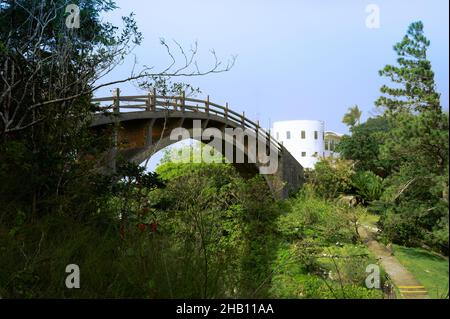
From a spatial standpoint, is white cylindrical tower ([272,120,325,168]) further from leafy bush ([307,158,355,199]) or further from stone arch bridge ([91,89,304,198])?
leafy bush ([307,158,355,199])

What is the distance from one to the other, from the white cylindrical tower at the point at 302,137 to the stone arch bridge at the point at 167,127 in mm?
7399

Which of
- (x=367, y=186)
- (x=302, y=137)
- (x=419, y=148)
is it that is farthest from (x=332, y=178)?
(x=419, y=148)

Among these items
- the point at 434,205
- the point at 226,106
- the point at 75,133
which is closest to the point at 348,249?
the point at 75,133

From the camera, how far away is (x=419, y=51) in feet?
11.0

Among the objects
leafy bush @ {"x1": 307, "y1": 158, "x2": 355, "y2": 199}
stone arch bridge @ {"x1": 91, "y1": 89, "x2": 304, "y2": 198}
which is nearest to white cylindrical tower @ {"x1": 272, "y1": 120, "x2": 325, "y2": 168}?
stone arch bridge @ {"x1": 91, "y1": 89, "x2": 304, "y2": 198}

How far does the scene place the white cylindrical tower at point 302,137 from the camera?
3209 centimetres

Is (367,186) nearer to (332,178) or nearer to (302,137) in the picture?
(332,178)

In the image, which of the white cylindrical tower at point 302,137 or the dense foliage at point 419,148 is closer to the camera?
the dense foliage at point 419,148

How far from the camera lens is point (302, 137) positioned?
32375 millimetres

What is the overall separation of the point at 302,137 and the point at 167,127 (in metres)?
17.1

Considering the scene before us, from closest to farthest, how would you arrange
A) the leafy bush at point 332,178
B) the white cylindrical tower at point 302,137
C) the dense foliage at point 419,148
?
1. the dense foliage at point 419,148
2. the leafy bush at point 332,178
3. the white cylindrical tower at point 302,137

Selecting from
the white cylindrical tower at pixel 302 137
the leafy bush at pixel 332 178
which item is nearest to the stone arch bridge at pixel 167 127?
the leafy bush at pixel 332 178

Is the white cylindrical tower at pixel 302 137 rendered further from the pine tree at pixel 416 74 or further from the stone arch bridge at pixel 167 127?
the pine tree at pixel 416 74

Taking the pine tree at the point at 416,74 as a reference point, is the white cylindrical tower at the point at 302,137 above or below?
above
